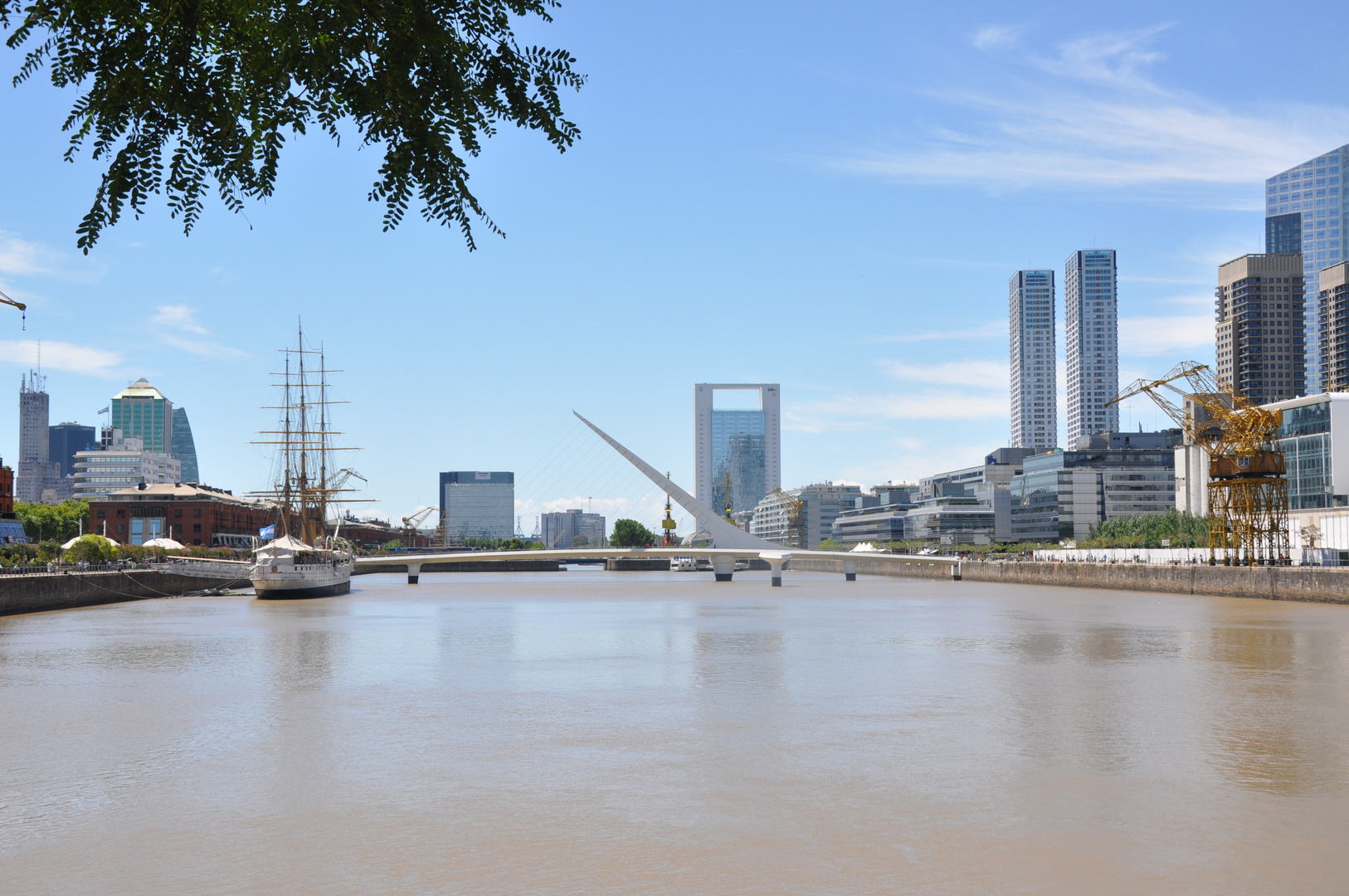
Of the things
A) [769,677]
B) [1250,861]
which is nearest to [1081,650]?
[769,677]

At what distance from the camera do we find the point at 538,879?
9102mm

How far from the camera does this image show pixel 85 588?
5222cm

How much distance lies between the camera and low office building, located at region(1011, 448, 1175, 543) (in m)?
143

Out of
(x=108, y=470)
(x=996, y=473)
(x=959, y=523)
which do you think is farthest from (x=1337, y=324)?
(x=108, y=470)

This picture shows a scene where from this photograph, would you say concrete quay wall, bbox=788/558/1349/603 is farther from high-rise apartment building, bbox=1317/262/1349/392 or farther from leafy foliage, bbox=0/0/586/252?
high-rise apartment building, bbox=1317/262/1349/392

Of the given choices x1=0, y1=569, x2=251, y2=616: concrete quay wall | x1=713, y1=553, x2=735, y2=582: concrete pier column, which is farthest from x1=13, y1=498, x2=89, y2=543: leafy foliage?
x1=713, y1=553, x2=735, y2=582: concrete pier column

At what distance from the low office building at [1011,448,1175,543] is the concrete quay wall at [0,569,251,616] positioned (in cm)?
10524

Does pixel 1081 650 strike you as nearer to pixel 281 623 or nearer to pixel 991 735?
pixel 991 735

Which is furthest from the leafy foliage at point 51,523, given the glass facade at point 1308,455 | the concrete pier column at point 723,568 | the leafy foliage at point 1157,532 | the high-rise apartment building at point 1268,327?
the high-rise apartment building at point 1268,327

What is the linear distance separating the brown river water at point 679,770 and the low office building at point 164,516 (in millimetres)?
84141

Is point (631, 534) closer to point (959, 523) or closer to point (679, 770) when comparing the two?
point (959, 523)

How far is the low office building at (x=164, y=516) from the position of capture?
108 meters

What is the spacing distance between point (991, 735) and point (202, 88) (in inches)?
548

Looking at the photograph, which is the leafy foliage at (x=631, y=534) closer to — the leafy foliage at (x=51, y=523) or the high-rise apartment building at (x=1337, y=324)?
the leafy foliage at (x=51, y=523)
